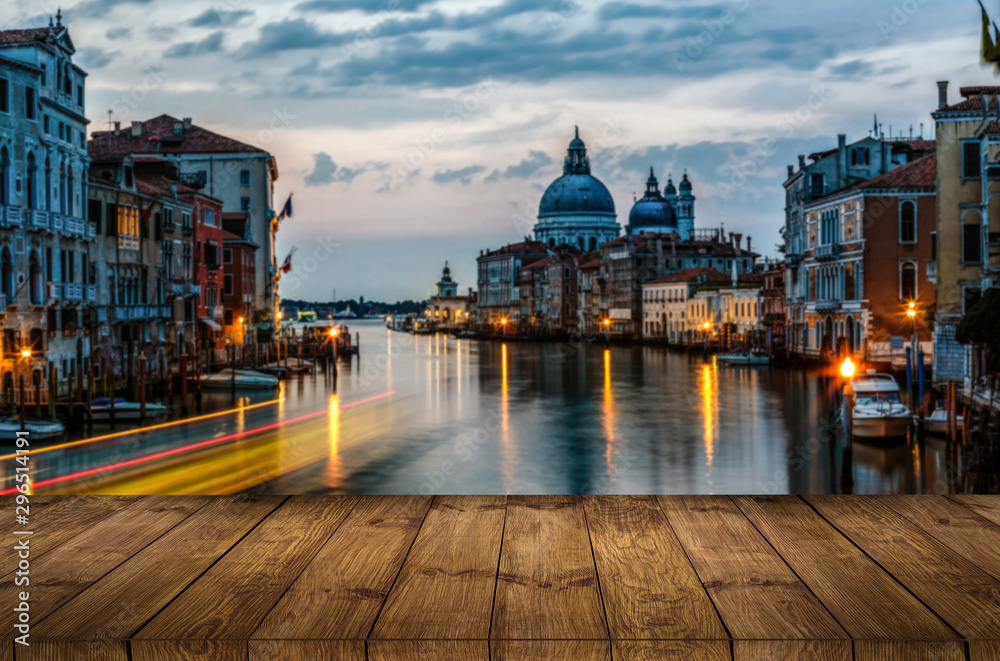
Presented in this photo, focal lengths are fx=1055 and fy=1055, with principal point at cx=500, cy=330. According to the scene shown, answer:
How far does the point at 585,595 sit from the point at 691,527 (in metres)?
0.52

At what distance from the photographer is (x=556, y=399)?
31.3 m

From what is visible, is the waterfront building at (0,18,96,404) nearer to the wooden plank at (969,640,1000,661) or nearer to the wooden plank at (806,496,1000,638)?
the wooden plank at (806,496,1000,638)

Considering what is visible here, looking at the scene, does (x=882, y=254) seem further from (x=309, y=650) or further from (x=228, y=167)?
(x=309, y=650)

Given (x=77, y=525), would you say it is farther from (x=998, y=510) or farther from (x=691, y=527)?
(x=998, y=510)

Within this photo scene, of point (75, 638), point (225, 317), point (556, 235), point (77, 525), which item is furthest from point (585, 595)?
point (556, 235)

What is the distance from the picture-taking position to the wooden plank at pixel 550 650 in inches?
60.6

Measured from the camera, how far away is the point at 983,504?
2.42 m

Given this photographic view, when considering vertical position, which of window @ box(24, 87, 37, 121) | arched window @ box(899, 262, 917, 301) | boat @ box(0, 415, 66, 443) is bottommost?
boat @ box(0, 415, 66, 443)

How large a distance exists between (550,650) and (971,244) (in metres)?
24.6

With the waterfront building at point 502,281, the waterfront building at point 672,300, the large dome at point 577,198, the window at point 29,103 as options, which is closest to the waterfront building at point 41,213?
the window at point 29,103

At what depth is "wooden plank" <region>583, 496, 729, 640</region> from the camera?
63.9 inches

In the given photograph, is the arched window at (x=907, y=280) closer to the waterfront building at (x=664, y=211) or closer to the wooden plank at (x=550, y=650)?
the wooden plank at (x=550, y=650)

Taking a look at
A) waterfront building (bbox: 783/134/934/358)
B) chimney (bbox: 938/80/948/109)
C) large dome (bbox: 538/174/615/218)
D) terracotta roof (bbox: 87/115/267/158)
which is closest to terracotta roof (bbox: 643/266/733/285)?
waterfront building (bbox: 783/134/934/358)

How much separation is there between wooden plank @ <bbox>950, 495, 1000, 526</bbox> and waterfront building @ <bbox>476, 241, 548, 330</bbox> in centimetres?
10501
